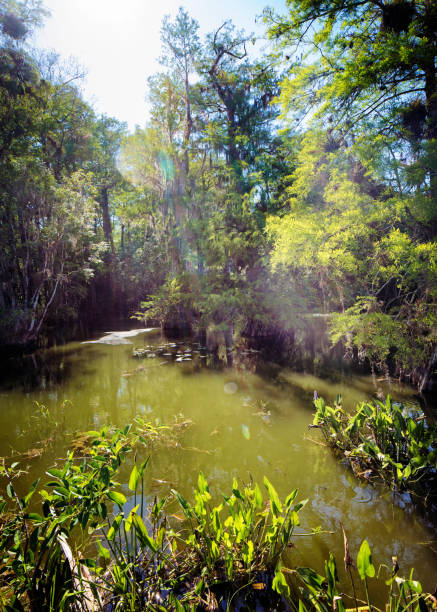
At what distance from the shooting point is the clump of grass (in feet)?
9.25

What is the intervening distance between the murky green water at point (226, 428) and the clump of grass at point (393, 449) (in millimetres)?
234

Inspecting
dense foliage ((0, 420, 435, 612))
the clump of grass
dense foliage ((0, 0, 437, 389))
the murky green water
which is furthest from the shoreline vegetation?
dense foliage ((0, 0, 437, 389))

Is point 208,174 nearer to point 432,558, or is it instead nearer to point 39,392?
point 39,392

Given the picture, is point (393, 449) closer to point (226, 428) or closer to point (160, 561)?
point (226, 428)

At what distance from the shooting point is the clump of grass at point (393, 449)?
2818 millimetres

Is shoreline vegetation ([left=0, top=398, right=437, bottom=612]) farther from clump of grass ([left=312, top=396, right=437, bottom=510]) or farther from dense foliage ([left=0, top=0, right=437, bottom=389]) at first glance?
dense foliage ([left=0, top=0, right=437, bottom=389])

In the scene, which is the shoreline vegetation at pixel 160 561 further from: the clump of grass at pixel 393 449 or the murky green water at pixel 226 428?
the murky green water at pixel 226 428

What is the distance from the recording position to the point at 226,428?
4371mm

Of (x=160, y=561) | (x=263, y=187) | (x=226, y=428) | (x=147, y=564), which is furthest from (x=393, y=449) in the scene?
(x=263, y=187)

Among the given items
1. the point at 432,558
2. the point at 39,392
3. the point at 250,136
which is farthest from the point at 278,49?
the point at 39,392

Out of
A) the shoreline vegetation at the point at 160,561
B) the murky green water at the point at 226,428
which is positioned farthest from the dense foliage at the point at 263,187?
the shoreline vegetation at the point at 160,561

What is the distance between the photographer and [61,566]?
1598 mm

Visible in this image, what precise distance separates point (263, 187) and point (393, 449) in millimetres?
10779

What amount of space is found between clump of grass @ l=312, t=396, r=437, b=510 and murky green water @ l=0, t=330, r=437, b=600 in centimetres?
23
